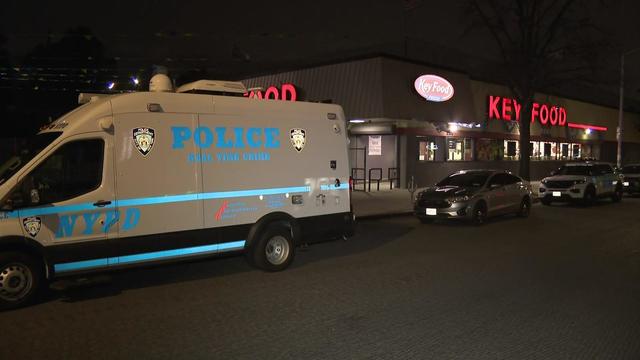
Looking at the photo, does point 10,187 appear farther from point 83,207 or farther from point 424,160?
point 424,160

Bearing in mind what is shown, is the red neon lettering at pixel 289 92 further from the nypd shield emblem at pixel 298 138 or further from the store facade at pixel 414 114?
the nypd shield emblem at pixel 298 138

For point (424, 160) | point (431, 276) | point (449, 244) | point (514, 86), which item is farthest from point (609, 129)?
point (431, 276)

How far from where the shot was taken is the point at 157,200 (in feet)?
24.3

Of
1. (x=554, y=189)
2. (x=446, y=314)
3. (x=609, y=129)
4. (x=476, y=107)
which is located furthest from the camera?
(x=609, y=129)

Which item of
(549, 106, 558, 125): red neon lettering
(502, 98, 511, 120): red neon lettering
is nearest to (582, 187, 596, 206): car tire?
(502, 98, 511, 120): red neon lettering

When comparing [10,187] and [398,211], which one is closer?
[10,187]

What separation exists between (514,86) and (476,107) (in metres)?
3.10

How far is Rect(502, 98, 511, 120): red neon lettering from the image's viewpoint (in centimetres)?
3177

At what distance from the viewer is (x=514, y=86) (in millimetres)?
30922

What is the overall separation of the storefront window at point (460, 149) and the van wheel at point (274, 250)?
2097 centimetres

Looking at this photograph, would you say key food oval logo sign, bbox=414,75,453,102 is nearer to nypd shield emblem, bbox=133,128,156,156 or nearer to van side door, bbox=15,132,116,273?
nypd shield emblem, bbox=133,128,156,156

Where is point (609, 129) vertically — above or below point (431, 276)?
above

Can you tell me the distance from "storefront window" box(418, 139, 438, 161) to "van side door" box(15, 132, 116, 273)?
68.7 ft

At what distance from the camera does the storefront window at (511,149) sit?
33031 mm
